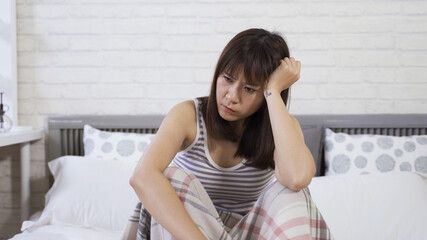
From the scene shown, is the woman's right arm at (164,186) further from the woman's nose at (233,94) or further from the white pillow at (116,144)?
the white pillow at (116,144)

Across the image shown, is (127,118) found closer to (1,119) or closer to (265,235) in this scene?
(1,119)

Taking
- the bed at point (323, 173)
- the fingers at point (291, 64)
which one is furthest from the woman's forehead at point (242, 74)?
the bed at point (323, 173)

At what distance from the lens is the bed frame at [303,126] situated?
229 cm

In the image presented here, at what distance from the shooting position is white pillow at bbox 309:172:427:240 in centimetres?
162

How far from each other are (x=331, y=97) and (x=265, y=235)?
4.41ft

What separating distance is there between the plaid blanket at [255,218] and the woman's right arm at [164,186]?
37 mm

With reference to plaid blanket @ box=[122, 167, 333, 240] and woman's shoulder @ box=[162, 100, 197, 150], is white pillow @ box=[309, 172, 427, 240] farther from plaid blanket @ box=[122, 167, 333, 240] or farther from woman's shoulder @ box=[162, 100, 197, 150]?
woman's shoulder @ box=[162, 100, 197, 150]

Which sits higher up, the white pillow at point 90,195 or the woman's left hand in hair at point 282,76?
the woman's left hand in hair at point 282,76

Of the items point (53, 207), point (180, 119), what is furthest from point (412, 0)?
point (53, 207)

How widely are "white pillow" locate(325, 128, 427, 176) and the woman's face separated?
0.92 m

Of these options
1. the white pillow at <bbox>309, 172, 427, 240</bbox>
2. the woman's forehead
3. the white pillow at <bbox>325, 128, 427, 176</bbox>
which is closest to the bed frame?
the white pillow at <bbox>325, 128, 427, 176</bbox>

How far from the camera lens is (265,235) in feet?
3.93

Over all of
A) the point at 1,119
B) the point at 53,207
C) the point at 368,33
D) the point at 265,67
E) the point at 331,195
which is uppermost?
the point at 368,33

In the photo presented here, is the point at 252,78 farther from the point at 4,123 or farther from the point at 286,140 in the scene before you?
the point at 4,123
